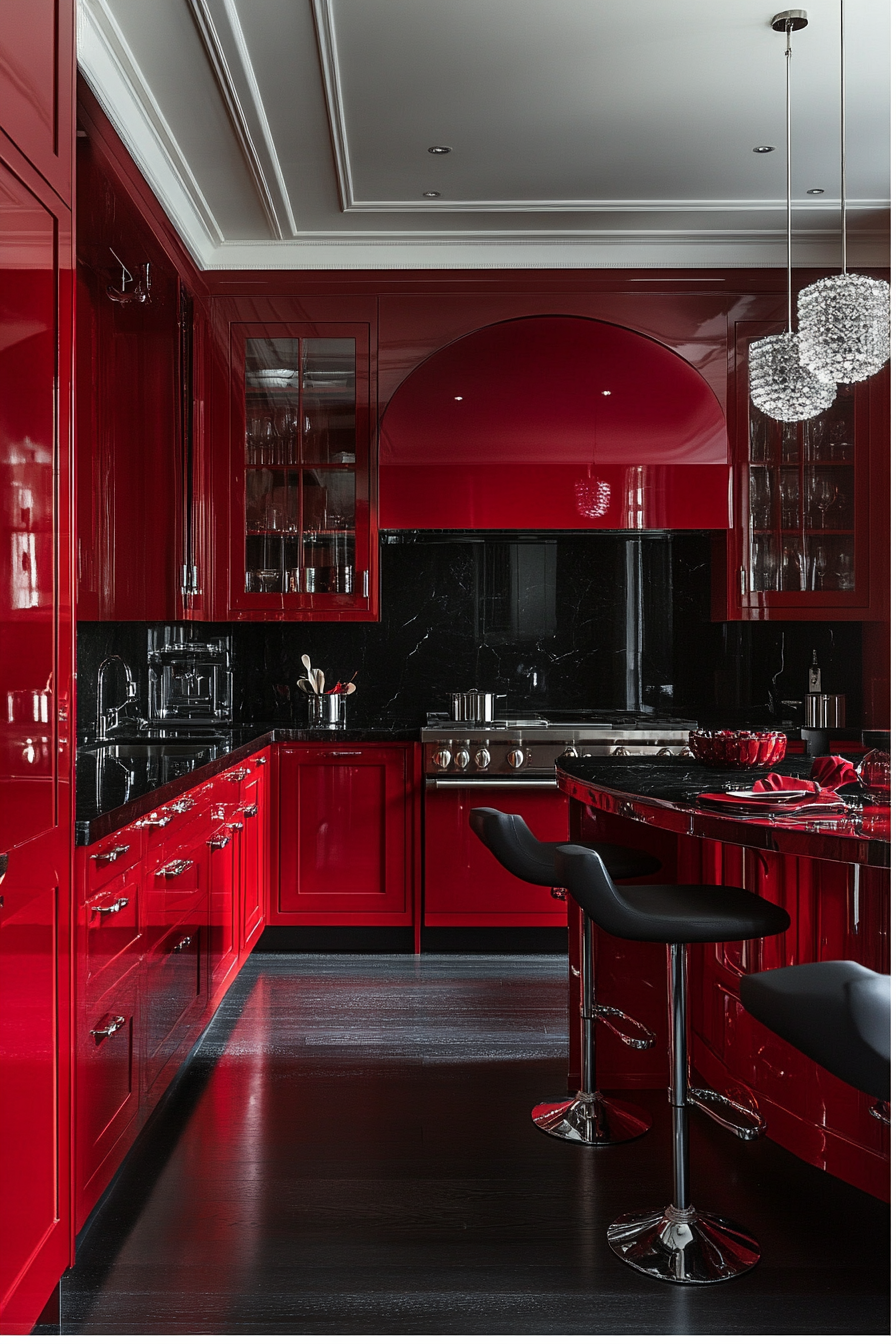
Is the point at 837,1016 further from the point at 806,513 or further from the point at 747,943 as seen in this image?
the point at 806,513

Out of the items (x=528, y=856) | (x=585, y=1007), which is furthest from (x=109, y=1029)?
(x=585, y=1007)

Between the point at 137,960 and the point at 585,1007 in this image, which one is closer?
the point at 137,960

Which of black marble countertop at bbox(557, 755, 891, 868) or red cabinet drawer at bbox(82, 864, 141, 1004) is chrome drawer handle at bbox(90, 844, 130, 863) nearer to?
red cabinet drawer at bbox(82, 864, 141, 1004)

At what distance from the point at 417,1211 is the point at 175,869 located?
977mm

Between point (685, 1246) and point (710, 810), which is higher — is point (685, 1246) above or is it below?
below

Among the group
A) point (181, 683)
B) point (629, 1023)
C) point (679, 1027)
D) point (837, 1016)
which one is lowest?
point (629, 1023)

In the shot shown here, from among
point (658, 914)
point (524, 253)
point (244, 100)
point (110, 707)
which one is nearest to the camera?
point (658, 914)

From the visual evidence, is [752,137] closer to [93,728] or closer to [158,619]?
[158,619]

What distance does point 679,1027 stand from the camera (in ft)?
6.50

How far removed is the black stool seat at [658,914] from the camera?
1.84 meters

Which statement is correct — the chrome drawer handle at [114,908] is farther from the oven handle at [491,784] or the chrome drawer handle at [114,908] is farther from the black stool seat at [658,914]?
the oven handle at [491,784]

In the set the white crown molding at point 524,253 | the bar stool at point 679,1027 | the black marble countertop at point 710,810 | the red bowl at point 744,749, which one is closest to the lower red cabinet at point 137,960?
the bar stool at point 679,1027

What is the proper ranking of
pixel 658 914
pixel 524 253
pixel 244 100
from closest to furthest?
pixel 658 914, pixel 244 100, pixel 524 253

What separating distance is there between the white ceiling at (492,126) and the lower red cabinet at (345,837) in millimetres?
2095
